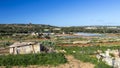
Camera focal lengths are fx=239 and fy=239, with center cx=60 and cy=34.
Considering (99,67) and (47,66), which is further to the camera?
(47,66)

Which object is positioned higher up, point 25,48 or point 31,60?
point 25,48

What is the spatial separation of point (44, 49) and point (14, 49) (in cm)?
332

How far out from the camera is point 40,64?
18.2 meters

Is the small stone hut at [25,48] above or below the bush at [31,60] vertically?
above

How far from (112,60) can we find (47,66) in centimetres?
469

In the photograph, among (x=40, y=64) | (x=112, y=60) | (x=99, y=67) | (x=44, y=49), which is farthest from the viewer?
(x=44, y=49)

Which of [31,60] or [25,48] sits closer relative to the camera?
[31,60]

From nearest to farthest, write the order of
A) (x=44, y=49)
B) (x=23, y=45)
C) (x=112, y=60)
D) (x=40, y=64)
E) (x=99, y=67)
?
(x=99, y=67) < (x=112, y=60) < (x=40, y=64) < (x=23, y=45) < (x=44, y=49)

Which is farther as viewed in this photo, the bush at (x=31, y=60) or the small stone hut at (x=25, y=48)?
the small stone hut at (x=25, y=48)

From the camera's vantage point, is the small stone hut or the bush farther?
the small stone hut

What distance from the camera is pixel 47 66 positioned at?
17547 millimetres

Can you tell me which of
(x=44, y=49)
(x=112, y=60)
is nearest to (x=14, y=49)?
(x=44, y=49)

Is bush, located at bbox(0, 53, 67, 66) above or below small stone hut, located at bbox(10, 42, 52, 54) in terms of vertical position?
below

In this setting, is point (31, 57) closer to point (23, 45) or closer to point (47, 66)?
point (47, 66)
